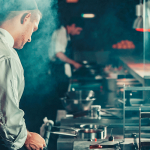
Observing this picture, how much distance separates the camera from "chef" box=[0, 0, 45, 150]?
3.51 ft

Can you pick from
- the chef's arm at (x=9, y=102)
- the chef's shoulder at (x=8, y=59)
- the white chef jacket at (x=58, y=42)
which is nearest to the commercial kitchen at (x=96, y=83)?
the white chef jacket at (x=58, y=42)

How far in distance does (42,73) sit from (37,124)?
69.9 inches

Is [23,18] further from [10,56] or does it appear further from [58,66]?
[58,66]

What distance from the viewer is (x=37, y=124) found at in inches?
132

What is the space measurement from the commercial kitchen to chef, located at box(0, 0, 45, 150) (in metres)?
0.37

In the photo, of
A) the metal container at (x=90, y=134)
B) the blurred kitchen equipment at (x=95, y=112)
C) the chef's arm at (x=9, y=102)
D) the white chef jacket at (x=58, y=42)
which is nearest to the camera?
the chef's arm at (x=9, y=102)

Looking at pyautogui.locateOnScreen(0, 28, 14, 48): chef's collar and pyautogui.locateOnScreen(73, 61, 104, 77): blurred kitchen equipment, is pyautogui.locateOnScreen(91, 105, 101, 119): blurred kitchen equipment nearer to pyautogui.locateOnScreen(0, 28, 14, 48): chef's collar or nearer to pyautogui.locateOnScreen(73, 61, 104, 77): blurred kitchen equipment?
pyautogui.locateOnScreen(0, 28, 14, 48): chef's collar

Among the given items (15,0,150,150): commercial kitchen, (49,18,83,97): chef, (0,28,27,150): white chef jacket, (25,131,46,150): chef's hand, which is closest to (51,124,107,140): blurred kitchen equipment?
(15,0,150,150): commercial kitchen

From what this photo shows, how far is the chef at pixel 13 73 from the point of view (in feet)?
3.51

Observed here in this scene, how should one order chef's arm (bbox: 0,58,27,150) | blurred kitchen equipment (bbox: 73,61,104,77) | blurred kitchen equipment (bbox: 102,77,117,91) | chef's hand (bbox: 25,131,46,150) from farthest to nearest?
blurred kitchen equipment (bbox: 73,61,104,77) < blurred kitchen equipment (bbox: 102,77,117,91) < chef's hand (bbox: 25,131,46,150) < chef's arm (bbox: 0,58,27,150)

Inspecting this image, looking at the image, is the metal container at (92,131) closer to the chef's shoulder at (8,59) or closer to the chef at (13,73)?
the chef at (13,73)

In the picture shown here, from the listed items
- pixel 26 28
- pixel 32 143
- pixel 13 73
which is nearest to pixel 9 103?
pixel 13 73

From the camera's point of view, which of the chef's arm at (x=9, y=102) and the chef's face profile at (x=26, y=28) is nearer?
the chef's arm at (x=9, y=102)

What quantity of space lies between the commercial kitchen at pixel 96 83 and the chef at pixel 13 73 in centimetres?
37
